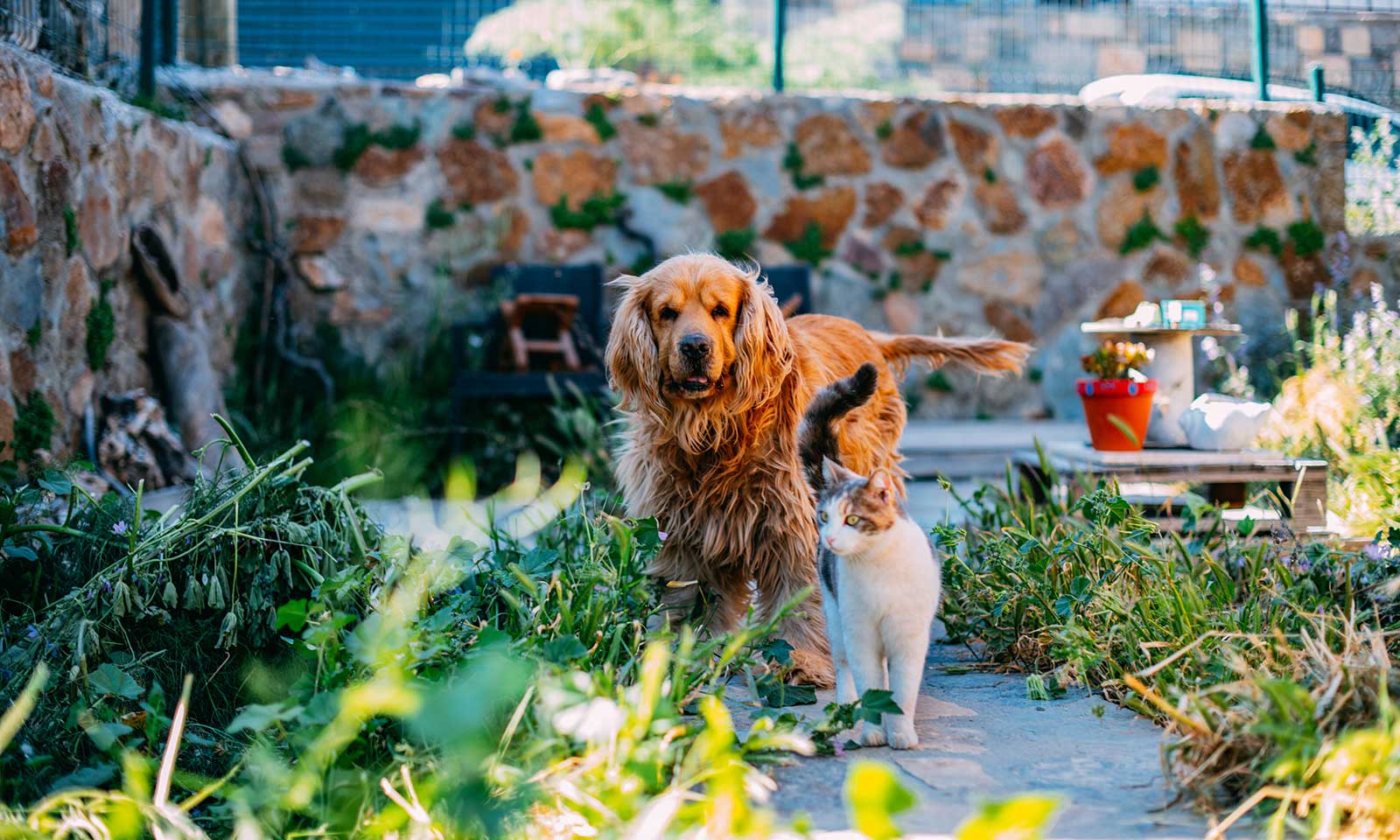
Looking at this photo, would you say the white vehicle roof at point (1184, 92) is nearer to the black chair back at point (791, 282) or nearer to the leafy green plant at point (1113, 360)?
the black chair back at point (791, 282)

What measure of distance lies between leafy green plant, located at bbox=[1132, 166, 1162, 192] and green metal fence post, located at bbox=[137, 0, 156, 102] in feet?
18.1

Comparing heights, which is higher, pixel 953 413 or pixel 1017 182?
pixel 1017 182

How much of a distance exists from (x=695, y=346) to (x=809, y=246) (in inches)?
164

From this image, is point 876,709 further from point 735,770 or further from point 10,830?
point 10,830

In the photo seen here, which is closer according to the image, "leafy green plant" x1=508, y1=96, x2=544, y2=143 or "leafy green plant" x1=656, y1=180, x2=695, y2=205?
"leafy green plant" x1=508, y1=96, x2=544, y2=143

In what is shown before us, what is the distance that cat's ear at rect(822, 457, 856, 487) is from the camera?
2.49 metres

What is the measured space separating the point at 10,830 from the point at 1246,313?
716cm

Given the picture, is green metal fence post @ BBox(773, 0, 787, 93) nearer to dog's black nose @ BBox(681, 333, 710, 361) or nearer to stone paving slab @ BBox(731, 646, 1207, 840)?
dog's black nose @ BBox(681, 333, 710, 361)

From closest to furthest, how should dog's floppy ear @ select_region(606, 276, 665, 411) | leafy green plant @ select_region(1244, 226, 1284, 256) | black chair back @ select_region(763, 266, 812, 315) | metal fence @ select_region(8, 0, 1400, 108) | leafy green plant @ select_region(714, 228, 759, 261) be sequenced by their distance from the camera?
dog's floppy ear @ select_region(606, 276, 665, 411) < black chair back @ select_region(763, 266, 812, 315) < leafy green plant @ select_region(714, 228, 759, 261) < leafy green plant @ select_region(1244, 226, 1284, 256) < metal fence @ select_region(8, 0, 1400, 108)

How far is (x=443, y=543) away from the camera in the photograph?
384 cm

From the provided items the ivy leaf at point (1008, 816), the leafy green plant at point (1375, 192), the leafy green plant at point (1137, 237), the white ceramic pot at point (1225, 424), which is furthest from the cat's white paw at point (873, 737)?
the leafy green plant at point (1375, 192)

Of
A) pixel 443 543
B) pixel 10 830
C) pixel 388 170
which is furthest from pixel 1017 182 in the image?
pixel 10 830

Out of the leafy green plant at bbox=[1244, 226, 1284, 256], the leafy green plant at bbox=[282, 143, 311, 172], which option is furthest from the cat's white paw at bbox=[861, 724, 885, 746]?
the leafy green plant at bbox=[1244, 226, 1284, 256]

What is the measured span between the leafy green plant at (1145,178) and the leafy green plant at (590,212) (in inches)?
124
